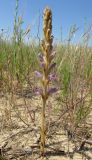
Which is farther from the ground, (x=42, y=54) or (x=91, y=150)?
(x=42, y=54)

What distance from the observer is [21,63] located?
4.34m

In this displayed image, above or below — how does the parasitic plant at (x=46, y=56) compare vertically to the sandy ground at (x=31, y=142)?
above

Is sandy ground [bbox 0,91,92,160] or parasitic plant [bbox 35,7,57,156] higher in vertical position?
parasitic plant [bbox 35,7,57,156]

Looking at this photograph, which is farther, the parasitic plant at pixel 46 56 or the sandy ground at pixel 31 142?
the sandy ground at pixel 31 142

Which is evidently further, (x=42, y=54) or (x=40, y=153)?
(x=40, y=153)

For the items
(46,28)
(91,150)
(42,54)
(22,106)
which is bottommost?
(91,150)

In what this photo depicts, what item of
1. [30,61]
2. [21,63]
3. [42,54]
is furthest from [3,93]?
[42,54]

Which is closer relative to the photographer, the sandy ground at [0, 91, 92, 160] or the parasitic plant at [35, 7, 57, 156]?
the parasitic plant at [35, 7, 57, 156]

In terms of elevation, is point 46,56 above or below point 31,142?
above

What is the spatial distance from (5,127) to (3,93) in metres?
0.93

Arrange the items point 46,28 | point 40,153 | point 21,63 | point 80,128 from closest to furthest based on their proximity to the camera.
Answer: point 46,28 < point 40,153 < point 80,128 < point 21,63

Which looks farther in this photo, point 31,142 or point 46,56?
point 31,142

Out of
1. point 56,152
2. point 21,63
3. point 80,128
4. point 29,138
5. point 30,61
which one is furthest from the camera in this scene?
point 30,61

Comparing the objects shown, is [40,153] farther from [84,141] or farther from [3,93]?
[3,93]
